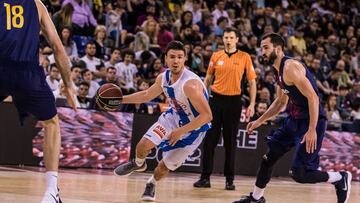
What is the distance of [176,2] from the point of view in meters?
17.4

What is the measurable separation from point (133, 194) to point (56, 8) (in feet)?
23.7

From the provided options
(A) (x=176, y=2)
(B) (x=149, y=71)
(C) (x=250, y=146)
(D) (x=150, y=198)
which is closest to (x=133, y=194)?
(D) (x=150, y=198)

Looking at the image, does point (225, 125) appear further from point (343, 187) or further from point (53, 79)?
point (53, 79)

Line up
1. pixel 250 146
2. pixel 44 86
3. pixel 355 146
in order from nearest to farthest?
pixel 44 86
pixel 250 146
pixel 355 146

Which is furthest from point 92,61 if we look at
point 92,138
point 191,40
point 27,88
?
point 27,88

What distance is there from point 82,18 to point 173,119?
7.14 meters

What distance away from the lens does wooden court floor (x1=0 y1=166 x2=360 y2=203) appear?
25.7ft

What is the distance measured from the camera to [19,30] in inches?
240

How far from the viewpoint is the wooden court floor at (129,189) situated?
309 inches

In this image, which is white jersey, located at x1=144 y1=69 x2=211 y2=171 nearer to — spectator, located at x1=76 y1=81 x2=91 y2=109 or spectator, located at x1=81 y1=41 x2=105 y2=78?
spectator, located at x1=76 y1=81 x2=91 y2=109

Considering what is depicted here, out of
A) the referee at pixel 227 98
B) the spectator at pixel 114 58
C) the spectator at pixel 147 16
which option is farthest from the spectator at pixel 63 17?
the referee at pixel 227 98

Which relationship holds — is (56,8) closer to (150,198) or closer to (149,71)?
(149,71)

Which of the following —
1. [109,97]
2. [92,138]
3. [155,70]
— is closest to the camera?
[109,97]

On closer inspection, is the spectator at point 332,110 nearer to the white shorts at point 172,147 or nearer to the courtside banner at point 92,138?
Result: the courtside banner at point 92,138
